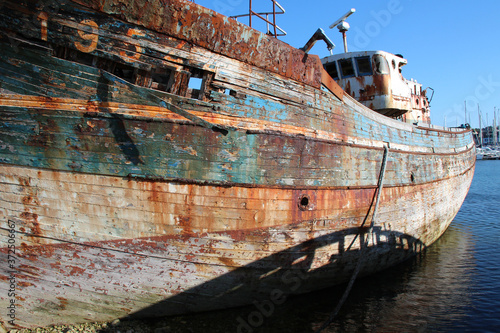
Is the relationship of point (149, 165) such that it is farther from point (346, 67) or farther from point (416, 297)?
point (346, 67)

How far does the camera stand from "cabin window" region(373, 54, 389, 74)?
8234mm

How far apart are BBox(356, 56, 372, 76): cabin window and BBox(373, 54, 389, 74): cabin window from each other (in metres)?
0.15

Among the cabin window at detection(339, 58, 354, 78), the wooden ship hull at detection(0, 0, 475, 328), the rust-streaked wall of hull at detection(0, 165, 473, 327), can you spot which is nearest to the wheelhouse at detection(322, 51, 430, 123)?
the cabin window at detection(339, 58, 354, 78)

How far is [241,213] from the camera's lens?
13.9 feet

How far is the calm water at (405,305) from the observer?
460 cm

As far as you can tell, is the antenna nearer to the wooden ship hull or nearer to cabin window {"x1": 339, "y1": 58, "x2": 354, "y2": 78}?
cabin window {"x1": 339, "y1": 58, "x2": 354, "y2": 78}

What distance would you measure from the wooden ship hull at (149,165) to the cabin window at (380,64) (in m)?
4.16

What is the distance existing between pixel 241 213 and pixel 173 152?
1167 mm

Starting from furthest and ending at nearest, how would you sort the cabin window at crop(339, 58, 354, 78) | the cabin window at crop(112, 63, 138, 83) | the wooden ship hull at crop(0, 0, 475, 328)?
1. the cabin window at crop(339, 58, 354, 78)
2. the cabin window at crop(112, 63, 138, 83)
3. the wooden ship hull at crop(0, 0, 475, 328)

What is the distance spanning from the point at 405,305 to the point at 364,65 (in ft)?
19.0

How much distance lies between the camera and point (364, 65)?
27.7 feet

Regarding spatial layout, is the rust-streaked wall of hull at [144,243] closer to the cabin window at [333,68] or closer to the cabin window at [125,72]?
the cabin window at [125,72]

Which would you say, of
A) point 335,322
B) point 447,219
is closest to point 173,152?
point 335,322

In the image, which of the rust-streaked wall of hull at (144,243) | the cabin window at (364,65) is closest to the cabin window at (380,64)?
the cabin window at (364,65)
